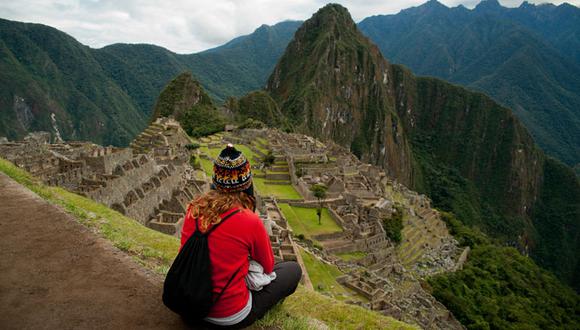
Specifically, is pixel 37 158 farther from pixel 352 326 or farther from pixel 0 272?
pixel 352 326

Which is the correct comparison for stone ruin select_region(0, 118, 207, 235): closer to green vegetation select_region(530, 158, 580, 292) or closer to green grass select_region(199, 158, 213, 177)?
green grass select_region(199, 158, 213, 177)

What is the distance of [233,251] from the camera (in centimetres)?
Answer: 402

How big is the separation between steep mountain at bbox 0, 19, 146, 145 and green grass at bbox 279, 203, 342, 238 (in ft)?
253

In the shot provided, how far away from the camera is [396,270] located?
97.7ft

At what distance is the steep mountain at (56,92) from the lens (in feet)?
309

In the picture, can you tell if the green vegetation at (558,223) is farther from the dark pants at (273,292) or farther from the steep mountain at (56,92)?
the steep mountain at (56,92)

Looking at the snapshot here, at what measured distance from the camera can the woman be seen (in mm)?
3967

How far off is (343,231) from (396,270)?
4.88m

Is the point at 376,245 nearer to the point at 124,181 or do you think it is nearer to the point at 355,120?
the point at 124,181

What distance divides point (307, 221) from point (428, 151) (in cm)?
17845

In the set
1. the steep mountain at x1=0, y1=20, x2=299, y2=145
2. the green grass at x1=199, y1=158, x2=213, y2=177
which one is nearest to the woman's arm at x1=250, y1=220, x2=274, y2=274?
the green grass at x1=199, y1=158, x2=213, y2=177

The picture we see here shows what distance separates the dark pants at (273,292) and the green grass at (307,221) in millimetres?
21880

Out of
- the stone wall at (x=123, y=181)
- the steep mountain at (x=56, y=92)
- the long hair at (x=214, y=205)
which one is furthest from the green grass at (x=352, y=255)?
the steep mountain at (x=56, y=92)

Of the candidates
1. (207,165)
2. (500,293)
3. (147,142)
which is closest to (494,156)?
(500,293)
